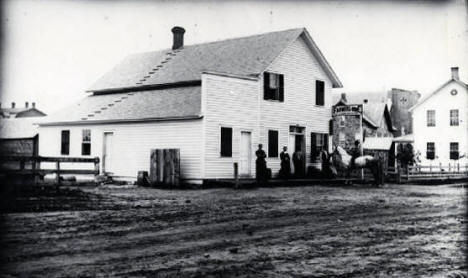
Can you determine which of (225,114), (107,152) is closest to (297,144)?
(225,114)

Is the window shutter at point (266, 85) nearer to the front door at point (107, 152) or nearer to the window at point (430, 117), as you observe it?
the front door at point (107, 152)

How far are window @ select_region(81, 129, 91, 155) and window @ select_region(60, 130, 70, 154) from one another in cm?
133

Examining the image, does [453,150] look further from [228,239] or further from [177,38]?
[228,239]

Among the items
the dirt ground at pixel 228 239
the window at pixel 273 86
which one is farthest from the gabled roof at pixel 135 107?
the dirt ground at pixel 228 239

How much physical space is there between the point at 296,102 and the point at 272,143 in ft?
9.32

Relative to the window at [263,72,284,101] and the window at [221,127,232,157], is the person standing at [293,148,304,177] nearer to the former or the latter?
the window at [263,72,284,101]

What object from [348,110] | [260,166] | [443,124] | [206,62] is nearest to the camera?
[260,166]

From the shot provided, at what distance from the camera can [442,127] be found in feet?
163

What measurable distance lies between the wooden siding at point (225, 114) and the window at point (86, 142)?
7.87 metres

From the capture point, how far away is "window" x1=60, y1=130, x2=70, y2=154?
102 ft

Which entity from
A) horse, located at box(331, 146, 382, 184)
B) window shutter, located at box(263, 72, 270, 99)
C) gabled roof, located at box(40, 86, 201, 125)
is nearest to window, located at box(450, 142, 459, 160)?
horse, located at box(331, 146, 382, 184)

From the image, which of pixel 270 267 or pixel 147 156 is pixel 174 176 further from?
pixel 270 267

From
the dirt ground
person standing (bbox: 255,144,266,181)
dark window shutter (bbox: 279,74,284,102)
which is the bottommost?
the dirt ground

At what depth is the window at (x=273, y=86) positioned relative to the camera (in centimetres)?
2789
